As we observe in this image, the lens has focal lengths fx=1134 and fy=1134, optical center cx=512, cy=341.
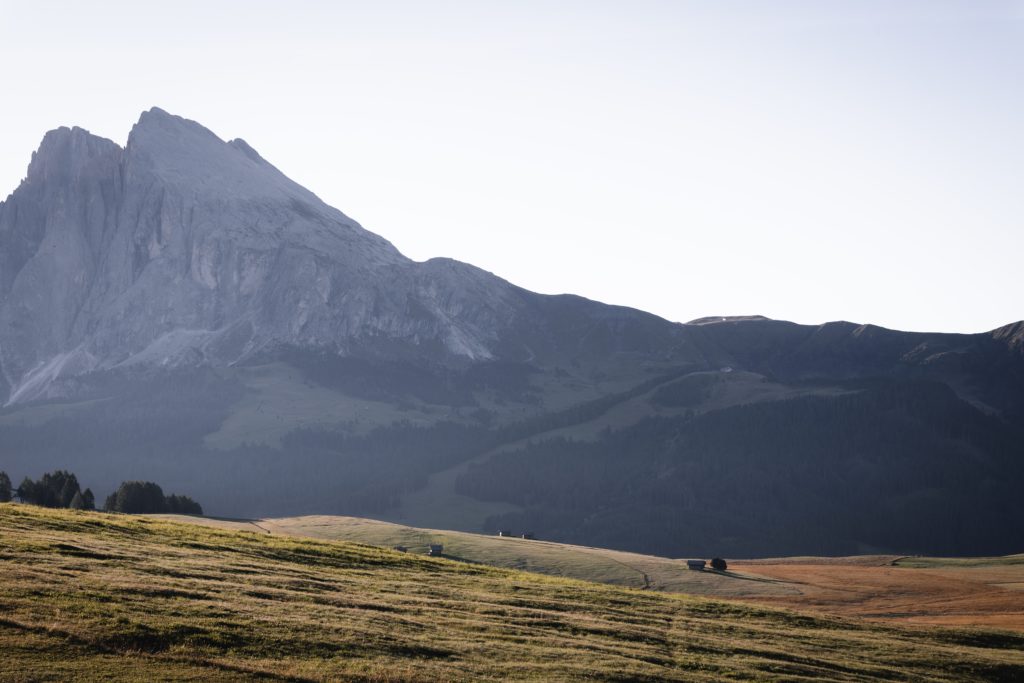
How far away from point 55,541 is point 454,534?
100154 mm

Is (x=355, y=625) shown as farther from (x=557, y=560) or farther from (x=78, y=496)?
(x=78, y=496)

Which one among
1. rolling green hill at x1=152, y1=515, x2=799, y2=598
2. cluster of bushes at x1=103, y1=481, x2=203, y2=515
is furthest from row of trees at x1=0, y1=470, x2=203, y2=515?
rolling green hill at x1=152, y1=515, x2=799, y2=598

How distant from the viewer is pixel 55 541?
71.8m

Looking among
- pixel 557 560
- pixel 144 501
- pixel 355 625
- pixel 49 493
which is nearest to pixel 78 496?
pixel 49 493

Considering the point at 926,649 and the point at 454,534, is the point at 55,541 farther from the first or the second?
the point at 454,534

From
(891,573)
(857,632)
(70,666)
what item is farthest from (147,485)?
(70,666)

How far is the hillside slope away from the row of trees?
8169cm

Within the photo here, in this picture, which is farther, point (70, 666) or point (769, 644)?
point (769, 644)

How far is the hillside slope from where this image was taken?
50.8 metres

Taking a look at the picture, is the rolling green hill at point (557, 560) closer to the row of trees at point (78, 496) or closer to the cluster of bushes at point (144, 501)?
the cluster of bushes at point (144, 501)

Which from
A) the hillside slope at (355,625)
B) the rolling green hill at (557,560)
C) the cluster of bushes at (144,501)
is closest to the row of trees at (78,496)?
the cluster of bushes at (144,501)

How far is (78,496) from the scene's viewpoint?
166m

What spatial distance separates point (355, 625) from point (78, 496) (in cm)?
11958

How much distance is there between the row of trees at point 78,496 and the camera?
172000 mm
